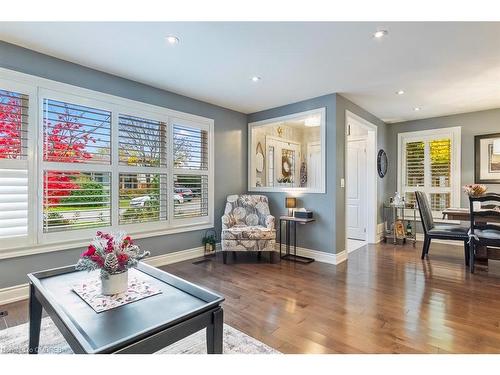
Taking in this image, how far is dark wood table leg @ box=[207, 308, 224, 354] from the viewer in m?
1.38

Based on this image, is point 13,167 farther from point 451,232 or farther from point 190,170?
point 451,232

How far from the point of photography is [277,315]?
2.33 metres

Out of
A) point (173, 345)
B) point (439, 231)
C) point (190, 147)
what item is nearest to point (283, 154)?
point (190, 147)

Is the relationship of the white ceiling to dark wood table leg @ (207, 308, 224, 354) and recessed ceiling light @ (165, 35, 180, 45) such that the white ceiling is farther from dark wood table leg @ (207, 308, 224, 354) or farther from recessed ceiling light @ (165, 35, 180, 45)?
dark wood table leg @ (207, 308, 224, 354)

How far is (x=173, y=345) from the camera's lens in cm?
184

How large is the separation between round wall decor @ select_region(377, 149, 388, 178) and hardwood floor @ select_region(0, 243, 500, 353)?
2019 millimetres

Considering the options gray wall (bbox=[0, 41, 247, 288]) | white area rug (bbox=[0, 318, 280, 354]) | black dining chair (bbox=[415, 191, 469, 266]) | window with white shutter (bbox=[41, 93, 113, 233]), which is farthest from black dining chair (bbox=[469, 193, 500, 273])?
window with white shutter (bbox=[41, 93, 113, 233])

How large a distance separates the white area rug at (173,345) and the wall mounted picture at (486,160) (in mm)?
5144

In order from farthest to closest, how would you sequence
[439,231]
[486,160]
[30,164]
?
1. [486,160]
2. [439,231]
3. [30,164]

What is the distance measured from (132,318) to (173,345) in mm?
689

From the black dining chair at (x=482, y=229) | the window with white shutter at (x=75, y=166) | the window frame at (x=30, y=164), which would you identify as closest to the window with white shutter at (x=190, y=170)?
the window with white shutter at (x=75, y=166)

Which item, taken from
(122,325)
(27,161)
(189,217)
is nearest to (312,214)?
(189,217)

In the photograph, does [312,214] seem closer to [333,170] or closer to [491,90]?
[333,170]
